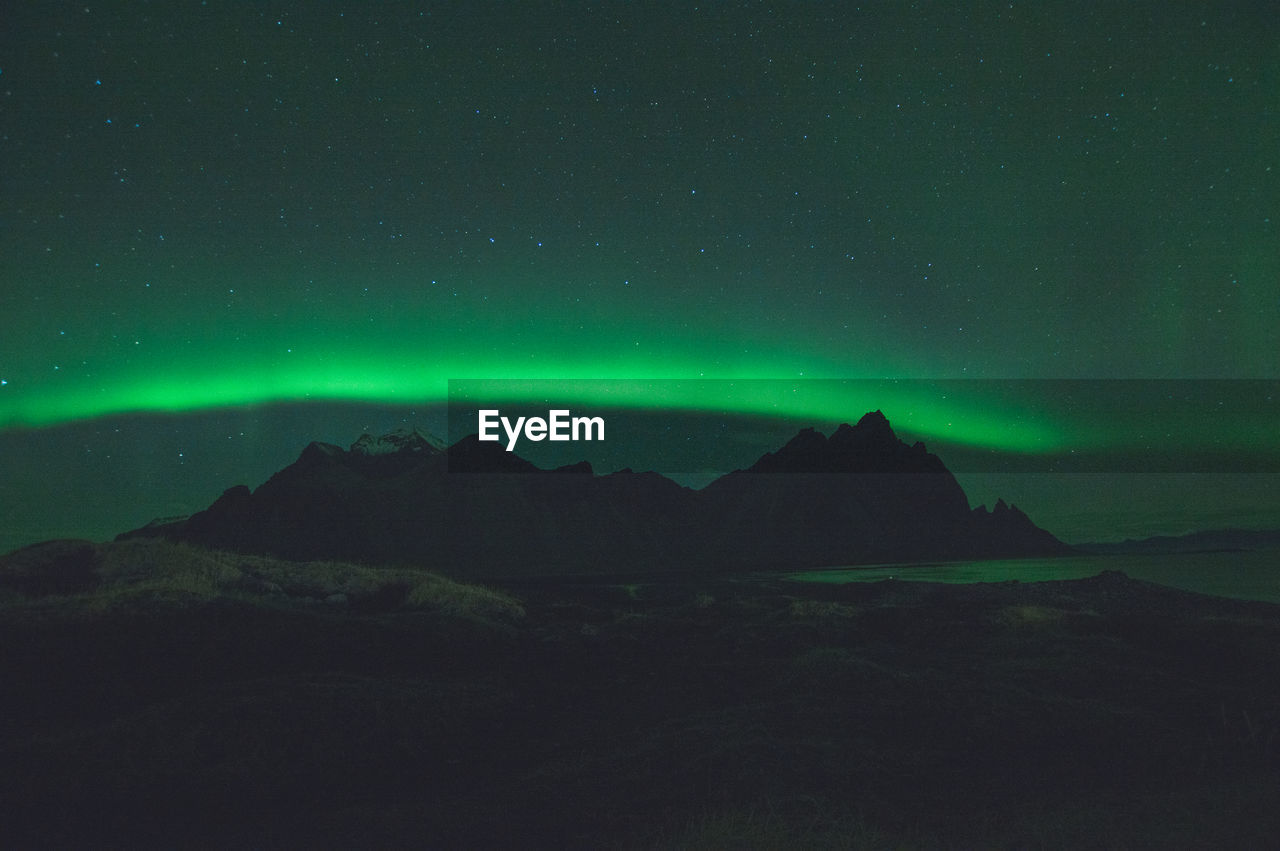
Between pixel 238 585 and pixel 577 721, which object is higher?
pixel 238 585

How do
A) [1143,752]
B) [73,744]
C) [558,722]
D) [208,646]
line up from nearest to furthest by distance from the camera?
[73,744] < [1143,752] < [558,722] < [208,646]

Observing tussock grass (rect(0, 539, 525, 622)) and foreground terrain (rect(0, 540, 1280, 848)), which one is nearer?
foreground terrain (rect(0, 540, 1280, 848))

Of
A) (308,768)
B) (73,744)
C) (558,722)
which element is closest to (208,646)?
(73,744)

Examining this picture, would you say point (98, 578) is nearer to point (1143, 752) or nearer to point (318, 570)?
point (318, 570)

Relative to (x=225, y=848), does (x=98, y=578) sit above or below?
above

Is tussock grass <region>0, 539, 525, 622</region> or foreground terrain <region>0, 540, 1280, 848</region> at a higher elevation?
tussock grass <region>0, 539, 525, 622</region>

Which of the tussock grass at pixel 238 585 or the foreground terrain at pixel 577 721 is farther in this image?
the tussock grass at pixel 238 585

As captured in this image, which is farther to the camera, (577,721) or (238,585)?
(238,585)

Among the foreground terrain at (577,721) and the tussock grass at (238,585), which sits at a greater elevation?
the tussock grass at (238,585)
